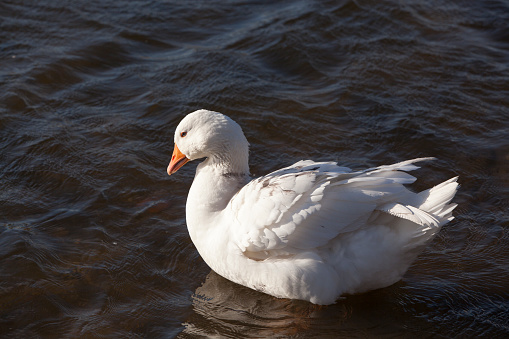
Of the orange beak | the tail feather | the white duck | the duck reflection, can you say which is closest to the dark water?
the duck reflection

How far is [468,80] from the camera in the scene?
28.1ft

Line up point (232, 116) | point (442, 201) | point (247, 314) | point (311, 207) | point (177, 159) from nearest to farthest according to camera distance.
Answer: point (442, 201), point (311, 207), point (247, 314), point (177, 159), point (232, 116)

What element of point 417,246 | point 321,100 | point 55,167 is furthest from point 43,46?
point 417,246

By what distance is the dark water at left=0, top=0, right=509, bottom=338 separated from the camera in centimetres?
523

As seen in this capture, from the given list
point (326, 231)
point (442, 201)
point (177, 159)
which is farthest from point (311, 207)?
point (177, 159)

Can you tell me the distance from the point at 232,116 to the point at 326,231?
11.3 feet

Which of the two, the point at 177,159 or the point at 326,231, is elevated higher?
the point at 177,159

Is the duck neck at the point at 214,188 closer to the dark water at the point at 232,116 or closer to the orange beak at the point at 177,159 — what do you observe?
the orange beak at the point at 177,159

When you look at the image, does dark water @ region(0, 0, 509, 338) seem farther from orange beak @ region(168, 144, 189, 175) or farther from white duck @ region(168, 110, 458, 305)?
orange beak @ region(168, 144, 189, 175)

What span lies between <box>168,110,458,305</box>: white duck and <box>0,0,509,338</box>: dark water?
0.37m

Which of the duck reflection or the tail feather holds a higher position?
the tail feather

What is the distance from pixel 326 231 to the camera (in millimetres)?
4891

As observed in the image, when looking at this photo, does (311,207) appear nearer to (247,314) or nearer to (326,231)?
(326,231)

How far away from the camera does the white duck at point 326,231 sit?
489 centimetres
